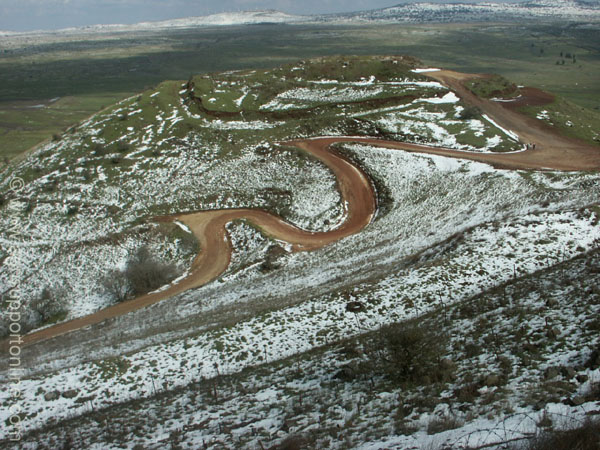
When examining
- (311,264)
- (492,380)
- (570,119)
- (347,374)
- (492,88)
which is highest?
(492,88)

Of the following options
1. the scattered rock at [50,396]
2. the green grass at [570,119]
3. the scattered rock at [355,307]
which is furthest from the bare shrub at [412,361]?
the green grass at [570,119]

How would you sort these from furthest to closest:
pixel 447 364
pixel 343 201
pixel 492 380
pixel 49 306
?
pixel 343 201
pixel 49 306
pixel 447 364
pixel 492 380

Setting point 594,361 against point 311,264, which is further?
point 311,264

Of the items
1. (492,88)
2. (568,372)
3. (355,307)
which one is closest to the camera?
(568,372)

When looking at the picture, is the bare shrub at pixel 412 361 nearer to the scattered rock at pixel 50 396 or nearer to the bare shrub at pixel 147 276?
the scattered rock at pixel 50 396

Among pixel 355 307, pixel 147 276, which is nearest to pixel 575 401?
pixel 355 307

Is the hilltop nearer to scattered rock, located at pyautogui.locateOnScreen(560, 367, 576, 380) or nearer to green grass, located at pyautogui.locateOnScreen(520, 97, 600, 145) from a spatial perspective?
scattered rock, located at pyautogui.locateOnScreen(560, 367, 576, 380)

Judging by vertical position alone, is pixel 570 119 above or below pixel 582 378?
above

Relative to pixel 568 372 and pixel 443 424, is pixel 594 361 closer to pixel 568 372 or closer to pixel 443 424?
pixel 568 372
